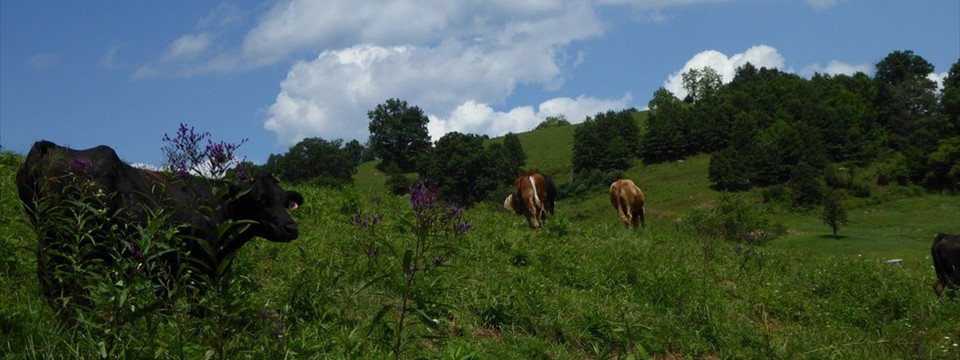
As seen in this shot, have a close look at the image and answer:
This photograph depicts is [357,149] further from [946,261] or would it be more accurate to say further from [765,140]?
[946,261]

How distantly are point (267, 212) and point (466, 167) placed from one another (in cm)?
7665

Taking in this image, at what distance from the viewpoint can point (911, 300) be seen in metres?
13.4

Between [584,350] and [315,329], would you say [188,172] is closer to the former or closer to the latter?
[315,329]

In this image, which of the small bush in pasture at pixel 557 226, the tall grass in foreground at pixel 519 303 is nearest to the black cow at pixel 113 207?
the tall grass in foreground at pixel 519 303

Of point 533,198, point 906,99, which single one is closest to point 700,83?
point 906,99

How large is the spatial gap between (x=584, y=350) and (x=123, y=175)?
15.5 feet

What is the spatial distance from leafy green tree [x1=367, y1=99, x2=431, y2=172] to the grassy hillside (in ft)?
322

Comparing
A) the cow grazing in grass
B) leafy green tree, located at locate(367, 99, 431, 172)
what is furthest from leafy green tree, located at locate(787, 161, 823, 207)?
the cow grazing in grass

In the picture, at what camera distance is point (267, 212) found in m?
9.24

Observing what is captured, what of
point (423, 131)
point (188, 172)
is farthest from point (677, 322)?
point (423, 131)

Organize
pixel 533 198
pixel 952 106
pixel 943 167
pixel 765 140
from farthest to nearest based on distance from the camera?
pixel 765 140, pixel 952 106, pixel 943 167, pixel 533 198

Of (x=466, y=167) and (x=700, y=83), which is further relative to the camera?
(x=700, y=83)

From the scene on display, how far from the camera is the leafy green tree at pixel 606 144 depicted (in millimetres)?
129375

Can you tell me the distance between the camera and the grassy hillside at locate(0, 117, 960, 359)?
212 inches
